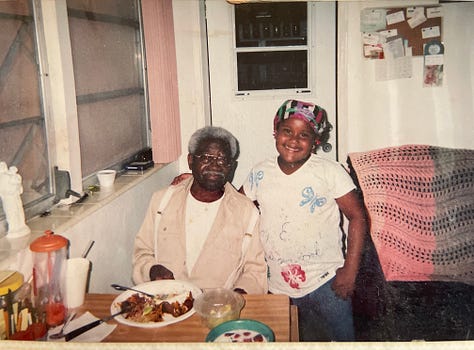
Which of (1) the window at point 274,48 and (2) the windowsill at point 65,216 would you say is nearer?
(2) the windowsill at point 65,216

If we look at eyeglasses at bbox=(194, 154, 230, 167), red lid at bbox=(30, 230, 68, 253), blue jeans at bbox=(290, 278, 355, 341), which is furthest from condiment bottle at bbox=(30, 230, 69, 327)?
blue jeans at bbox=(290, 278, 355, 341)

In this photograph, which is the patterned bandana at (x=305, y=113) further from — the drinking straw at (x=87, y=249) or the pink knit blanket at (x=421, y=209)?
the drinking straw at (x=87, y=249)

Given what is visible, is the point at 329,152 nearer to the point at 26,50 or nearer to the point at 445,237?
the point at 445,237

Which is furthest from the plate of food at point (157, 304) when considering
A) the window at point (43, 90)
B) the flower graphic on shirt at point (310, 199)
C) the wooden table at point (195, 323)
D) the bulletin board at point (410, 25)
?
the bulletin board at point (410, 25)

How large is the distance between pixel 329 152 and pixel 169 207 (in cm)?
102

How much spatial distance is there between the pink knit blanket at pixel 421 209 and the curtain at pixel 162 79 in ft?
3.03

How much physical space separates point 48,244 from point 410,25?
1.63m

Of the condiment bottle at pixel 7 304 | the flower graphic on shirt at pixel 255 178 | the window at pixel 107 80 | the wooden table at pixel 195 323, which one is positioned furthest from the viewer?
the window at pixel 107 80

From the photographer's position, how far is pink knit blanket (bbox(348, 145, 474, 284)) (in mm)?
1749

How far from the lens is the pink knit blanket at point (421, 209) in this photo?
1.75 meters

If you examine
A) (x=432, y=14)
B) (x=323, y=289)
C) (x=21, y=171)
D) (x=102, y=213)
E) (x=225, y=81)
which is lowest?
(x=323, y=289)

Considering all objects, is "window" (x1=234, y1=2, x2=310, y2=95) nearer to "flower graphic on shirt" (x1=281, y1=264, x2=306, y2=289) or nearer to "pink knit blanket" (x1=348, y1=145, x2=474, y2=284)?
"pink knit blanket" (x1=348, y1=145, x2=474, y2=284)

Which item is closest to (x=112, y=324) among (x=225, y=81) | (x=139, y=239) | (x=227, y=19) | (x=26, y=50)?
(x=139, y=239)

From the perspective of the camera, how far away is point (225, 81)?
6.81ft
